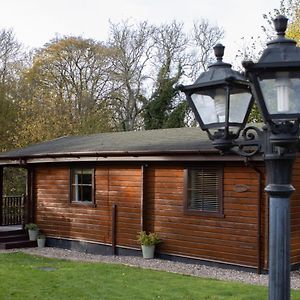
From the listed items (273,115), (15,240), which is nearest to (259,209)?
(15,240)

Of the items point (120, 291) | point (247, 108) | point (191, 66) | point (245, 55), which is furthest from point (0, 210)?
point (191, 66)

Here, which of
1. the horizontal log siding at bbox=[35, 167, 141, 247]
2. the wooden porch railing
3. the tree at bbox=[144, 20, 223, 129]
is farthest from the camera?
the tree at bbox=[144, 20, 223, 129]

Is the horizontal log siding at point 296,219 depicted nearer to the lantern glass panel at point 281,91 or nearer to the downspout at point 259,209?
the downspout at point 259,209

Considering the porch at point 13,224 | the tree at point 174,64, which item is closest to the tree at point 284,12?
the tree at point 174,64

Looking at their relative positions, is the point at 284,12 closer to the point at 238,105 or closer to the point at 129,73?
the point at 129,73

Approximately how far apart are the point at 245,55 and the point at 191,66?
528cm

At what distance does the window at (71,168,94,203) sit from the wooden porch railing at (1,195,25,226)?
3303mm

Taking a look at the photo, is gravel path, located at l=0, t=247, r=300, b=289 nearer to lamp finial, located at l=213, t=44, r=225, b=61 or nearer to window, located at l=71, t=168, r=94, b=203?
window, located at l=71, t=168, r=94, b=203

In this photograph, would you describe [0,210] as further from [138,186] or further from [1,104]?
[1,104]

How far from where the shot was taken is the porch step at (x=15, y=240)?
1395 centimetres

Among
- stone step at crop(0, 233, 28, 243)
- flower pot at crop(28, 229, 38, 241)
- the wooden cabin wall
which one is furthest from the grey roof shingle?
stone step at crop(0, 233, 28, 243)

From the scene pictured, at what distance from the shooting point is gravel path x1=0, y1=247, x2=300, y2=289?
9.75 m

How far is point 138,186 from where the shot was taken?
41.2 feet

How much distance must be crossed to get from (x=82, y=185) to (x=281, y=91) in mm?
11456
